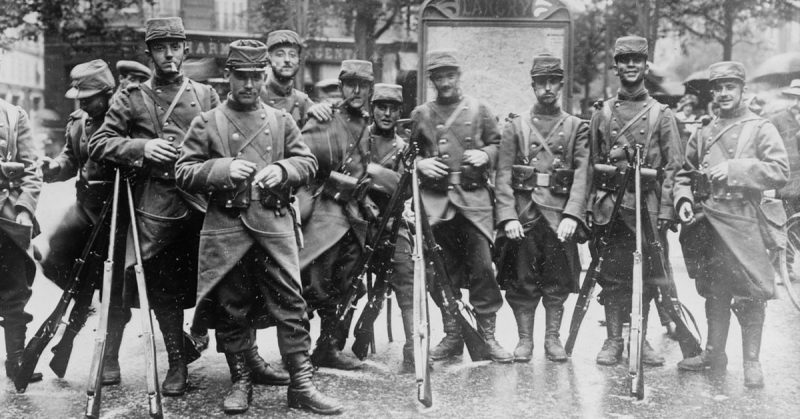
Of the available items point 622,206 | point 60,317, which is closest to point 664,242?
point 622,206

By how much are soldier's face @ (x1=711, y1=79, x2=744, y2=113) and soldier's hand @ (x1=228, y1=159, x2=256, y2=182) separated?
11.3 feet

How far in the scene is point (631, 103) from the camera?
6.05 metres

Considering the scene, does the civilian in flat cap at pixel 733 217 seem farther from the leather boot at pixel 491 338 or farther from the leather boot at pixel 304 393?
the leather boot at pixel 304 393

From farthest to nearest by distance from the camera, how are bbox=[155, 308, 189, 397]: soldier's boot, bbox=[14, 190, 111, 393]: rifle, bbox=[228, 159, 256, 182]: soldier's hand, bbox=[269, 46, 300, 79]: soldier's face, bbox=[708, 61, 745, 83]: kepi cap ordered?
bbox=[269, 46, 300, 79]: soldier's face → bbox=[708, 61, 745, 83]: kepi cap → bbox=[155, 308, 189, 397]: soldier's boot → bbox=[14, 190, 111, 393]: rifle → bbox=[228, 159, 256, 182]: soldier's hand

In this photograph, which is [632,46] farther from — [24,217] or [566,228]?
[24,217]

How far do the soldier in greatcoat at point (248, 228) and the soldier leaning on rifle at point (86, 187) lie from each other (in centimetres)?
100

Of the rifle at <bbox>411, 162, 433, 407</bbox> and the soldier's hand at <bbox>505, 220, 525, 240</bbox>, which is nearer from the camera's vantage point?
the rifle at <bbox>411, 162, 433, 407</bbox>

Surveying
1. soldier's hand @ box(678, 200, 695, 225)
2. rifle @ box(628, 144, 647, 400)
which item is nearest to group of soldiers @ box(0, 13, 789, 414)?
soldier's hand @ box(678, 200, 695, 225)

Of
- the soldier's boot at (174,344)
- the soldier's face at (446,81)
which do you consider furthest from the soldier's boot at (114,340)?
the soldier's face at (446,81)

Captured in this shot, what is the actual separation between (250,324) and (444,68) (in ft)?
7.71

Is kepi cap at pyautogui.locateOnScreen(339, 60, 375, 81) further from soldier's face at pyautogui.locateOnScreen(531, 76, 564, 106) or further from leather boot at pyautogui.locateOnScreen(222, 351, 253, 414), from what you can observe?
leather boot at pyautogui.locateOnScreen(222, 351, 253, 414)

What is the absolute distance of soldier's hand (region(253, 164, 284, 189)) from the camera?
15.9ft

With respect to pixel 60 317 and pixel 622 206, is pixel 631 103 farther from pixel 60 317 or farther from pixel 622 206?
pixel 60 317

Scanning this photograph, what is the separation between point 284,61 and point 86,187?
1.85m
